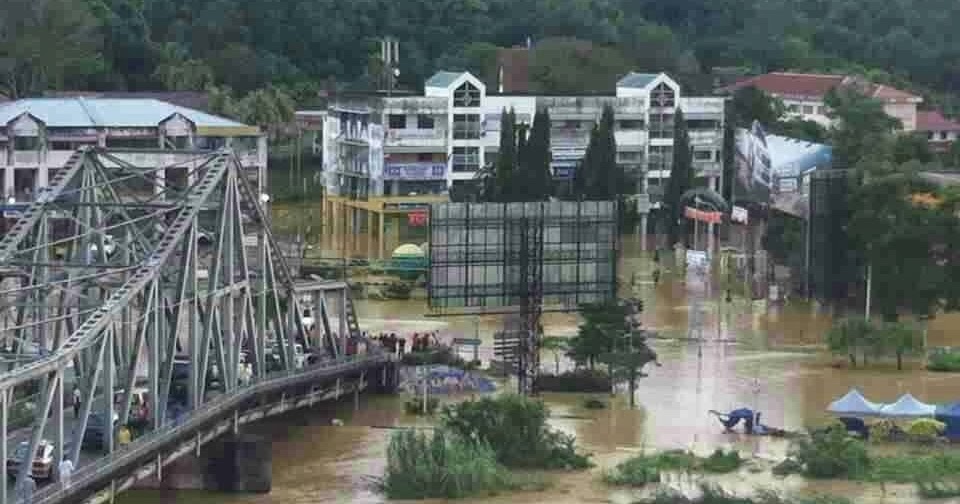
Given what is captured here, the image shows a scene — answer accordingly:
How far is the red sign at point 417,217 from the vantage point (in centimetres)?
7256

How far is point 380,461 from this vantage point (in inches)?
1623

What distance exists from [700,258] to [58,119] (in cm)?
1573

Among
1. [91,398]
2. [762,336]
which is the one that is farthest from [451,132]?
[91,398]

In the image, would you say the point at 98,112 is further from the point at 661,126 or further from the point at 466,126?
the point at 661,126

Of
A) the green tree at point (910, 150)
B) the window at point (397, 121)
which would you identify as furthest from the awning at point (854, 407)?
the window at point (397, 121)

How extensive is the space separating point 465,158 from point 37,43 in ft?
51.0

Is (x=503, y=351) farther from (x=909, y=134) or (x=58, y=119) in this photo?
(x=909, y=134)

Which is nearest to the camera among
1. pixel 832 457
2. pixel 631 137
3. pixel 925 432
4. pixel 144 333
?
pixel 144 333

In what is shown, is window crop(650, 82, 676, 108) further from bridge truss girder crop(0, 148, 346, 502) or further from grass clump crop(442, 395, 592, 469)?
grass clump crop(442, 395, 592, 469)

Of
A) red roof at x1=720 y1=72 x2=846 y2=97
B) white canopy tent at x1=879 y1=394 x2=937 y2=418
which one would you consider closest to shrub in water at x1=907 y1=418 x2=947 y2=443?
white canopy tent at x1=879 y1=394 x2=937 y2=418

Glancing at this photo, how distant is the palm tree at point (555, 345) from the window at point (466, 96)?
65.4ft

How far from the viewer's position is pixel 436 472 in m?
38.4

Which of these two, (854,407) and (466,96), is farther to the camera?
(466,96)

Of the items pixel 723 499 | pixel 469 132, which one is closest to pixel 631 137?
pixel 469 132
